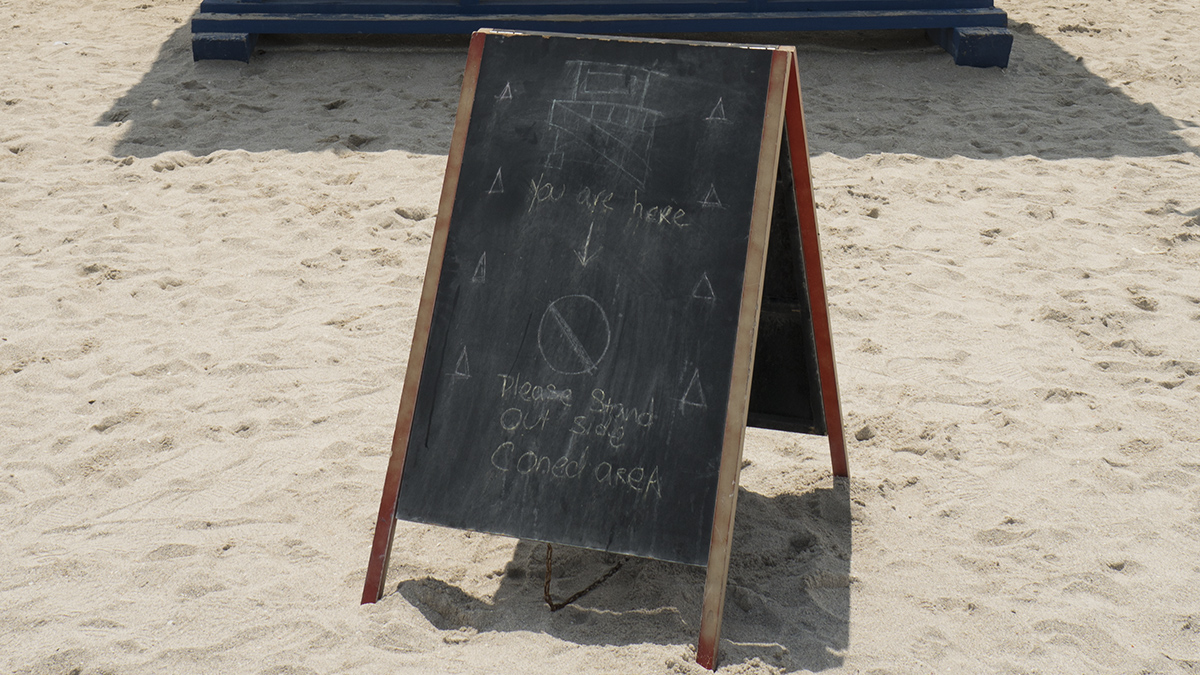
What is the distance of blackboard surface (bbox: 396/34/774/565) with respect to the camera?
2451mm

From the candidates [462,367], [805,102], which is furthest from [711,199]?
[805,102]

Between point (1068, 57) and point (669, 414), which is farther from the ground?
point (1068, 57)

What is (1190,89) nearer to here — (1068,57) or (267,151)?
(1068,57)

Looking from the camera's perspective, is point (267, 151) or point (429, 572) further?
point (267, 151)

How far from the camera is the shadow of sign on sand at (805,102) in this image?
5902 millimetres

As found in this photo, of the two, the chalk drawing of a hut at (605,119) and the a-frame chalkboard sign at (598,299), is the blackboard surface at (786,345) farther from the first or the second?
the chalk drawing of a hut at (605,119)

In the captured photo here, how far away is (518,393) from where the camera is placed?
100 inches

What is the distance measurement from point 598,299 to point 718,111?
1.90 ft

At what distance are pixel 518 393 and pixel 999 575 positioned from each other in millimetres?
1438

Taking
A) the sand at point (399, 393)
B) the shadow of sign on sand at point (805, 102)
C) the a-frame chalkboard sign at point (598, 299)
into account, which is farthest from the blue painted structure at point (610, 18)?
the a-frame chalkboard sign at point (598, 299)

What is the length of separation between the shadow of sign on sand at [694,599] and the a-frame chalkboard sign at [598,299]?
0.20 m

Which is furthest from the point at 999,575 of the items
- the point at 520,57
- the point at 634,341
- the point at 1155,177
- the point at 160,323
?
the point at 1155,177

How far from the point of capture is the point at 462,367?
8.43 feet

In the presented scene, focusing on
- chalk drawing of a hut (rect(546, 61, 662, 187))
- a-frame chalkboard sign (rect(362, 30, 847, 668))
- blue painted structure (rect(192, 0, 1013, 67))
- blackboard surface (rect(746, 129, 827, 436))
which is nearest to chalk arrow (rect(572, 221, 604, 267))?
a-frame chalkboard sign (rect(362, 30, 847, 668))
